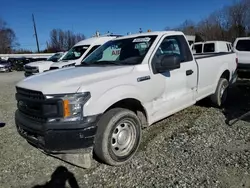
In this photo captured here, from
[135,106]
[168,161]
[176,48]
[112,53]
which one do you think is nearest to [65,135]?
[135,106]

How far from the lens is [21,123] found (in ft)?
11.8

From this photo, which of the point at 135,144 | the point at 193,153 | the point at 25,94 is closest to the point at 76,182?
the point at 135,144

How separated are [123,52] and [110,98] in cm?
149

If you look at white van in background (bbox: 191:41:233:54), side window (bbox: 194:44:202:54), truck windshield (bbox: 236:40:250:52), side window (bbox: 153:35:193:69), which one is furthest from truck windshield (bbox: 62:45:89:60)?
side window (bbox: 194:44:202:54)

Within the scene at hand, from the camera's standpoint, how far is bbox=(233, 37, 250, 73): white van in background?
1076 cm

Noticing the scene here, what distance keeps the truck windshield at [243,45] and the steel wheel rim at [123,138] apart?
9.62 metres

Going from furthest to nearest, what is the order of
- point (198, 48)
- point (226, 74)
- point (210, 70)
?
point (198, 48) < point (226, 74) < point (210, 70)

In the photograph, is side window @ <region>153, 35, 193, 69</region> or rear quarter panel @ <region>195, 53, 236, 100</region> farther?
rear quarter panel @ <region>195, 53, 236, 100</region>

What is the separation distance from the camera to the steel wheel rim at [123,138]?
369cm

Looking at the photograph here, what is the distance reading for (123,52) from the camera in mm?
4656

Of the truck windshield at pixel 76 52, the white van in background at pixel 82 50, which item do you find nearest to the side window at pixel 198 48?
the white van in background at pixel 82 50

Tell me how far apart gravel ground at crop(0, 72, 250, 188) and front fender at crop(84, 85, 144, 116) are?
0.92m

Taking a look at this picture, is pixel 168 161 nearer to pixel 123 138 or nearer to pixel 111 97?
pixel 123 138

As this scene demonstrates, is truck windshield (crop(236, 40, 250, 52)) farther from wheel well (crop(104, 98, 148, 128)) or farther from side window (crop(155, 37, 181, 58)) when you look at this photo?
wheel well (crop(104, 98, 148, 128))
